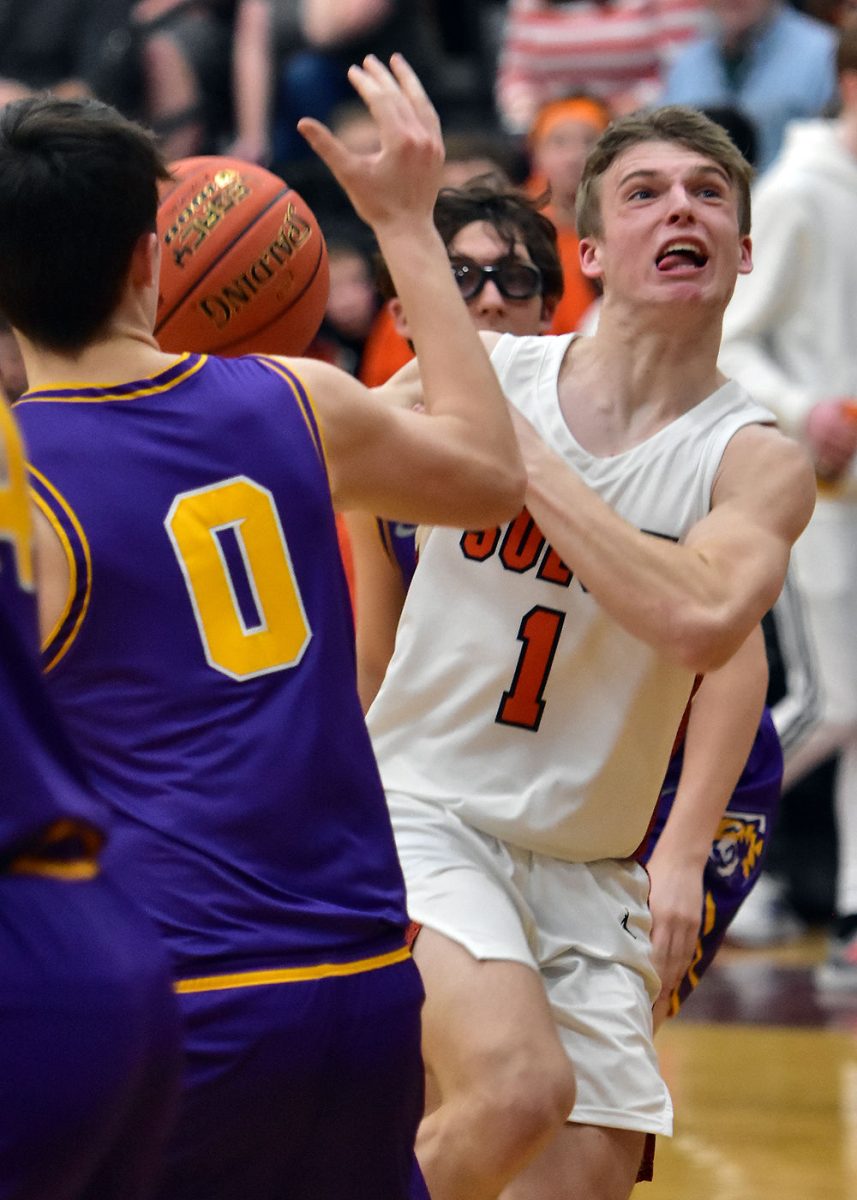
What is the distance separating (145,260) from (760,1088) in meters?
3.84

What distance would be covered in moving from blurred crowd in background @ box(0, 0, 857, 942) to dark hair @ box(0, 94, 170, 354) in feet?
16.8

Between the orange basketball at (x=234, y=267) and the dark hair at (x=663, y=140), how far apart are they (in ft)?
2.07

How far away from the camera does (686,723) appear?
4395 mm

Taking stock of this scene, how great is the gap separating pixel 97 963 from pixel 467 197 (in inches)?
116

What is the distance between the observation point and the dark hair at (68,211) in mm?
2627

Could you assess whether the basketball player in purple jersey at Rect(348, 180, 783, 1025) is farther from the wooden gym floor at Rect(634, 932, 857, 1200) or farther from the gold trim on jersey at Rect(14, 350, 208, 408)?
the gold trim on jersey at Rect(14, 350, 208, 408)

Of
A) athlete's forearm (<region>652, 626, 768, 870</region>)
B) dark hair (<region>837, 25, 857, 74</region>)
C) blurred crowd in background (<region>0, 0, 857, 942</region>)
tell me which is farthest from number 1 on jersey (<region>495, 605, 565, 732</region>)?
blurred crowd in background (<region>0, 0, 857, 942</region>)

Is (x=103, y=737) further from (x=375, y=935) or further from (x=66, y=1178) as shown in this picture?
(x=66, y=1178)

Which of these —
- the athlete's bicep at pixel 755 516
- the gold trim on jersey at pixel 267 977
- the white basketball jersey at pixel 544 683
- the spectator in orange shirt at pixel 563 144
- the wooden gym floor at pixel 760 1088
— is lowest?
the wooden gym floor at pixel 760 1088

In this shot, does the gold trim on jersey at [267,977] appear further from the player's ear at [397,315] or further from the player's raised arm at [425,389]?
the player's ear at [397,315]

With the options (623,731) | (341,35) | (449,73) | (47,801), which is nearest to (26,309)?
(47,801)

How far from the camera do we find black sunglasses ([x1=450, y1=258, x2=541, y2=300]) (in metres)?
4.57

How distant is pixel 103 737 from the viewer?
2.62 meters

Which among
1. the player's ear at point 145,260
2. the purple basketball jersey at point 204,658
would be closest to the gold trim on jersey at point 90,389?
the purple basketball jersey at point 204,658
